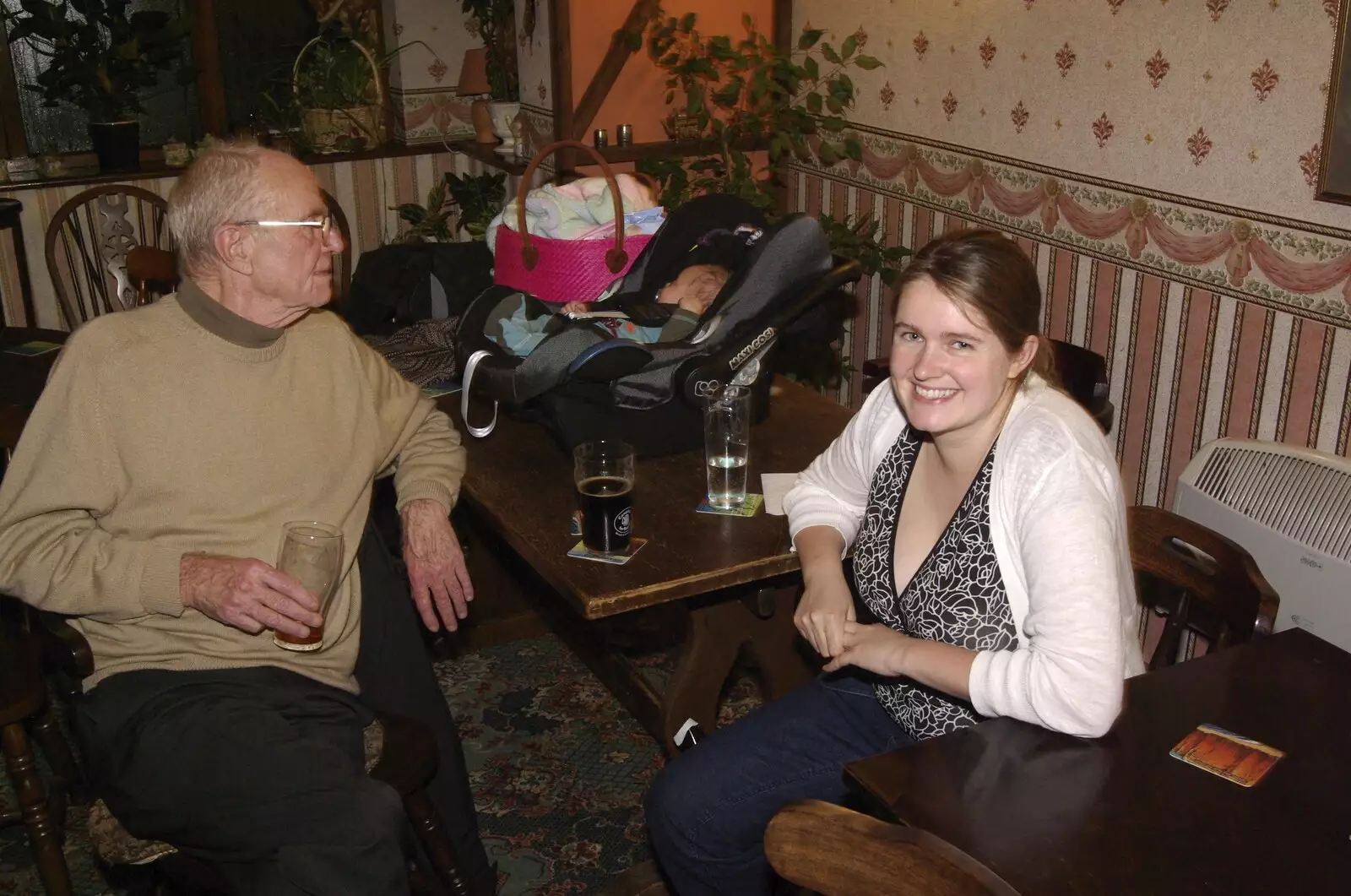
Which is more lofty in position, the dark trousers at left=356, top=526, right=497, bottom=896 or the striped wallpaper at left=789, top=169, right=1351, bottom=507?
the striped wallpaper at left=789, top=169, right=1351, bottom=507

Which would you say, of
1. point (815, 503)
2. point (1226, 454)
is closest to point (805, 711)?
point (815, 503)

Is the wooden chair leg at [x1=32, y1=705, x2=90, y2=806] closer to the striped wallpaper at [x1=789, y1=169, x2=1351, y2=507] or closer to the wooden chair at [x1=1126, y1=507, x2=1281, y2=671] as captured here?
the wooden chair at [x1=1126, y1=507, x2=1281, y2=671]

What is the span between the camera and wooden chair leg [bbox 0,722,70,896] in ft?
6.73

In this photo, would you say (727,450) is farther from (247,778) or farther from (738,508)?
(247,778)

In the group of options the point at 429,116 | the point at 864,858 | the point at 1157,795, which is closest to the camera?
the point at 864,858

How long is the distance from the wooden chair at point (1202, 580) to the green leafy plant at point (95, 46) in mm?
4011

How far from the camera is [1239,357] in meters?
2.63

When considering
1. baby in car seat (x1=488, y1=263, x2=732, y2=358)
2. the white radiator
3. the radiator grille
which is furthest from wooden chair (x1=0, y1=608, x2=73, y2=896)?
the radiator grille

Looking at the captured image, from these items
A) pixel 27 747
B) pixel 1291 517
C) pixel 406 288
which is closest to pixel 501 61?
pixel 406 288

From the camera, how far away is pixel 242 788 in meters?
1.69

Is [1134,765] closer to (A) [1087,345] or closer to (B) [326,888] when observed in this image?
(B) [326,888]

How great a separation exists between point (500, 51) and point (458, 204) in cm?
63

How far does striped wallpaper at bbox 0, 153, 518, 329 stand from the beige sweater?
2645 millimetres

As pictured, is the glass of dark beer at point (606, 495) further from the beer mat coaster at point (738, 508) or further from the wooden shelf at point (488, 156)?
the wooden shelf at point (488, 156)
